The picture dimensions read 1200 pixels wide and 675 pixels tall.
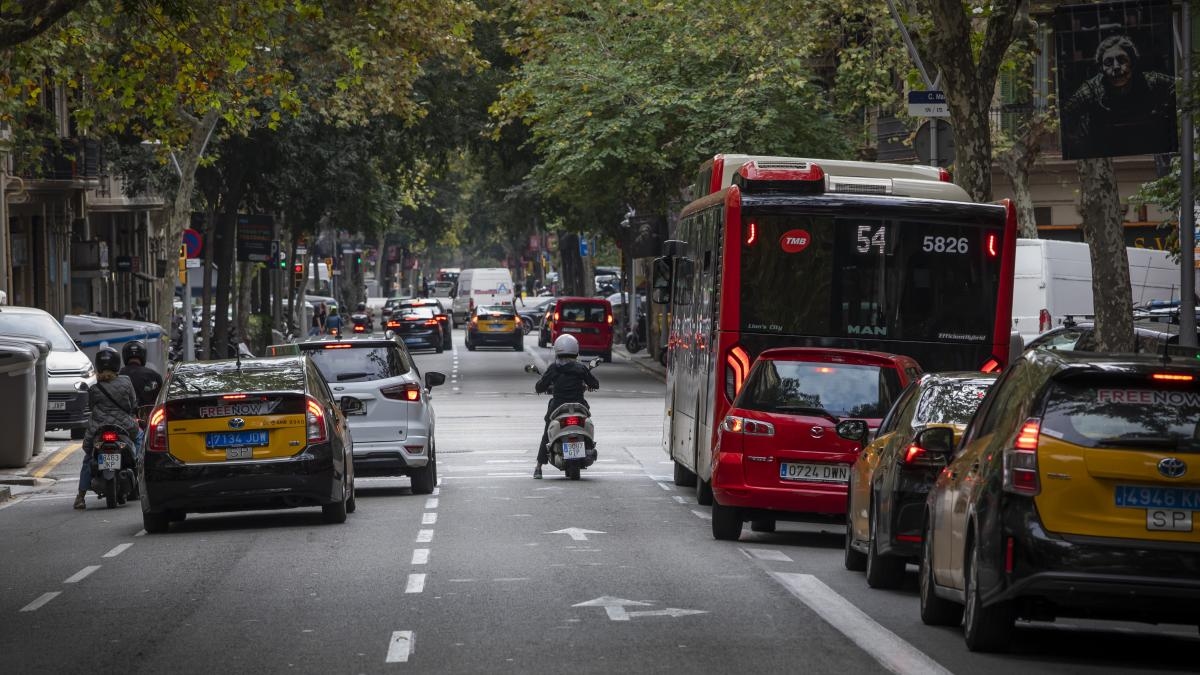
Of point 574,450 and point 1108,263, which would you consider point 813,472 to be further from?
point 1108,263

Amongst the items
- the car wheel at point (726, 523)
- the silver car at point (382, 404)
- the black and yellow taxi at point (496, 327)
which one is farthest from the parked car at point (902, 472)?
the black and yellow taxi at point (496, 327)

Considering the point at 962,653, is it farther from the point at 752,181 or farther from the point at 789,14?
the point at 789,14

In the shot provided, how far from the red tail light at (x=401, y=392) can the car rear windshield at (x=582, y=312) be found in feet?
124

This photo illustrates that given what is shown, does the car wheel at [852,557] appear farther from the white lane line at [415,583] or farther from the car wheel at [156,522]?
the car wheel at [156,522]

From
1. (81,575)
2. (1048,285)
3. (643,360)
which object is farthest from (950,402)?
(643,360)

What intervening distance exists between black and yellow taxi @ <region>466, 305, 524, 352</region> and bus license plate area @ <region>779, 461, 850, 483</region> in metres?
52.0

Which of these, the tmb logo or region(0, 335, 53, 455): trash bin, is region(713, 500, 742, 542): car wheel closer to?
the tmb logo

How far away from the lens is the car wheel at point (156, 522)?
58.0ft

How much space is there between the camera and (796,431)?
1590 cm

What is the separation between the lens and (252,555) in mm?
15594

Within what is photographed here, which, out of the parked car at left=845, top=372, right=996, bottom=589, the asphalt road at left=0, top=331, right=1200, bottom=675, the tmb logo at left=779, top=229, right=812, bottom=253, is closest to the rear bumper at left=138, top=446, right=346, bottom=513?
the asphalt road at left=0, top=331, right=1200, bottom=675

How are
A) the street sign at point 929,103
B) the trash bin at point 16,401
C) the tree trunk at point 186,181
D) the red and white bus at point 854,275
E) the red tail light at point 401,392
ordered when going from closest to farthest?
the red and white bus at point 854,275, the red tail light at point 401,392, the street sign at point 929,103, the trash bin at point 16,401, the tree trunk at point 186,181

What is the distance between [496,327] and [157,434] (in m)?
50.5

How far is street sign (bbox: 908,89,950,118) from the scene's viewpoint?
2485cm
